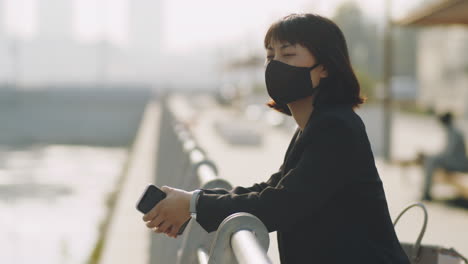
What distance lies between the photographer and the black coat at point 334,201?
2352mm

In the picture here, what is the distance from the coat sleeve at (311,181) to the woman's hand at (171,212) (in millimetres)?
278

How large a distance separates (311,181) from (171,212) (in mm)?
566

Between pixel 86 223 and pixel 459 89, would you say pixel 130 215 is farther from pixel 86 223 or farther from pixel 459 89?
pixel 459 89

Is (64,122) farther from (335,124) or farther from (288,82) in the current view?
(335,124)

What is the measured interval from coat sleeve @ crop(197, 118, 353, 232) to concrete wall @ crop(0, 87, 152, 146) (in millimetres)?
25034

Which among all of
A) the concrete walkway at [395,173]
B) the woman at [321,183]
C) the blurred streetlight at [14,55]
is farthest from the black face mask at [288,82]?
the blurred streetlight at [14,55]

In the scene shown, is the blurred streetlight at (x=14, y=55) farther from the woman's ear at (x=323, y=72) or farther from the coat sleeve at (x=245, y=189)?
the woman's ear at (x=323, y=72)

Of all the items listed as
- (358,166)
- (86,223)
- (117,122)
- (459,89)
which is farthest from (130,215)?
(117,122)

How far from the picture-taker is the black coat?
2352mm

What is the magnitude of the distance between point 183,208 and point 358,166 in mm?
641

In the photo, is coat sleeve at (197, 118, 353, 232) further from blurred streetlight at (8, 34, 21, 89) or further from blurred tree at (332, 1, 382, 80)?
blurred tree at (332, 1, 382, 80)

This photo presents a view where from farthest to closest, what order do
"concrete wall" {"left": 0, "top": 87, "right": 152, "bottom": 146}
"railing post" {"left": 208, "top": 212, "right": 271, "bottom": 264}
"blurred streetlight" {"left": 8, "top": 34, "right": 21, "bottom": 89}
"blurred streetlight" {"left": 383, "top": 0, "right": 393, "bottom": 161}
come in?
"blurred streetlight" {"left": 8, "top": 34, "right": 21, "bottom": 89}, "concrete wall" {"left": 0, "top": 87, "right": 152, "bottom": 146}, "blurred streetlight" {"left": 383, "top": 0, "right": 393, "bottom": 161}, "railing post" {"left": 208, "top": 212, "right": 271, "bottom": 264}

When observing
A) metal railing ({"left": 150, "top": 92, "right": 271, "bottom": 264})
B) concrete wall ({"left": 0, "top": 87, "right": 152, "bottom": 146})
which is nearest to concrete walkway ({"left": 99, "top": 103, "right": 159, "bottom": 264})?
metal railing ({"left": 150, "top": 92, "right": 271, "bottom": 264})

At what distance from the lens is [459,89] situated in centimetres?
3669
